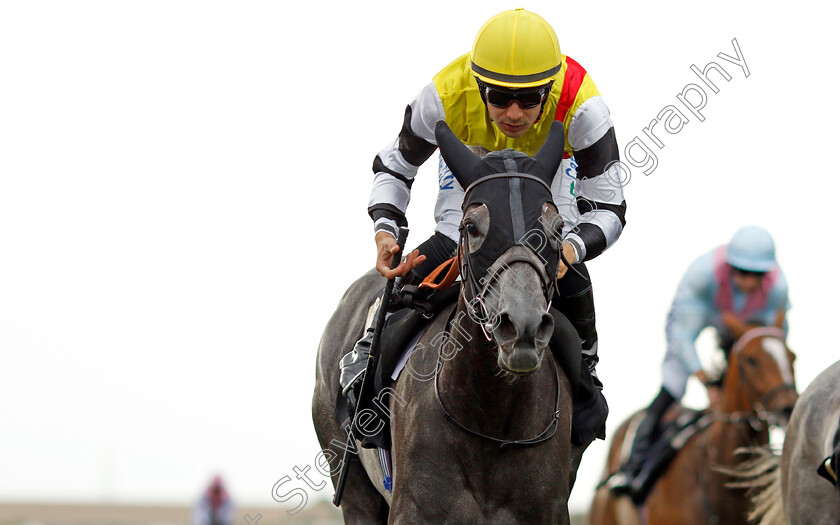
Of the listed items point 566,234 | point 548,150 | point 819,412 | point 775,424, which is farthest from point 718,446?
point 548,150

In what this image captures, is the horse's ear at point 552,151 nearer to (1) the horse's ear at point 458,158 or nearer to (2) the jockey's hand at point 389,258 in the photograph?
(1) the horse's ear at point 458,158

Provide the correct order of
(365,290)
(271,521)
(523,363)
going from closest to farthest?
(523,363) < (365,290) < (271,521)

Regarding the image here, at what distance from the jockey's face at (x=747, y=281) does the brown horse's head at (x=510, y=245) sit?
18.7ft

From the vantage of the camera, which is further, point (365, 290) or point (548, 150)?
point (365, 290)

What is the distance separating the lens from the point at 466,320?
4.40 meters

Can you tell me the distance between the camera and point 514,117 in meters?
4.76

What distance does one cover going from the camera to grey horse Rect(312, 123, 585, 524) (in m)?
3.98

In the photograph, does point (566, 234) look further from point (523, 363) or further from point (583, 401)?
point (523, 363)

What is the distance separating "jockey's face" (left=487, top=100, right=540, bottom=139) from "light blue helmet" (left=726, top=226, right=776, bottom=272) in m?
5.36

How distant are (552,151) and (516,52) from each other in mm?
521

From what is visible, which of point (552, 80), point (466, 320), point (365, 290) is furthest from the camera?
point (365, 290)

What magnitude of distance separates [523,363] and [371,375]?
5.19ft

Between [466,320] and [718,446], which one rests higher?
[466,320]

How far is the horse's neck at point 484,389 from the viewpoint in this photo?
4.39 metres
